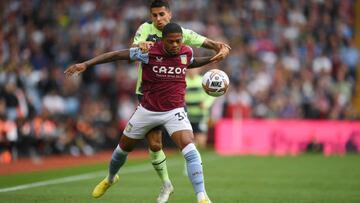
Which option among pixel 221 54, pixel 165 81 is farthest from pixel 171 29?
pixel 221 54

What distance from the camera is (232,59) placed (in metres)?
26.6

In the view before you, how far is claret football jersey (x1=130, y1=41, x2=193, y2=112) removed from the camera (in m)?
9.48

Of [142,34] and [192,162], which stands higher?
[142,34]

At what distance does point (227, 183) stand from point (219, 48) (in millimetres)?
4190

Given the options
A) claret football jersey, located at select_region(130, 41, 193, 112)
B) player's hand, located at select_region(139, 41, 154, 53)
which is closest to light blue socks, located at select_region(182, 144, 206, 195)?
claret football jersey, located at select_region(130, 41, 193, 112)

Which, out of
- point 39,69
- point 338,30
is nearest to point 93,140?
point 39,69

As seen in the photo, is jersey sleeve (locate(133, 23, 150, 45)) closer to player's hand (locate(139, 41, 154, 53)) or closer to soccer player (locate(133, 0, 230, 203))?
soccer player (locate(133, 0, 230, 203))

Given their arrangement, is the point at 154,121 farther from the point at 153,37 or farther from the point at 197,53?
the point at 197,53

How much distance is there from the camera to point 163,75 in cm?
952

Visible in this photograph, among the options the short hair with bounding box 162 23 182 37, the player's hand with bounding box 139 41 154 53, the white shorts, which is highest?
the short hair with bounding box 162 23 182 37

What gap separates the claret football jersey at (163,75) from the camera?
948cm

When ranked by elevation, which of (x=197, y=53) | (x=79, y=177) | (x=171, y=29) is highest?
(x=171, y=29)

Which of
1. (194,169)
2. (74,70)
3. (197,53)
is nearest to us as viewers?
(194,169)

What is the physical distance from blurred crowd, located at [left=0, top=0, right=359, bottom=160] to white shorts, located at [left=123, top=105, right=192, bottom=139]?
1183 cm
